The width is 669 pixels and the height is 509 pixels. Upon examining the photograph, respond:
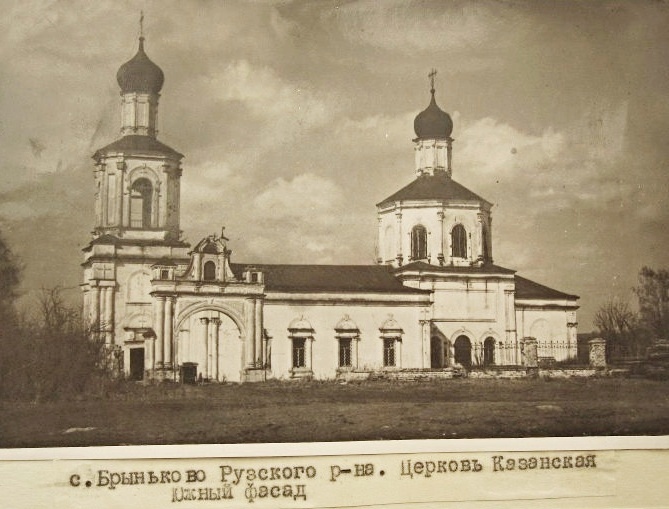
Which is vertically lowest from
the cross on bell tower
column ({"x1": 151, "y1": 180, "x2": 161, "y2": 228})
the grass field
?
the grass field

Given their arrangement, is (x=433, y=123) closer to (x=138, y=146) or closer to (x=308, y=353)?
(x=308, y=353)

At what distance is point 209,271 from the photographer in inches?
167

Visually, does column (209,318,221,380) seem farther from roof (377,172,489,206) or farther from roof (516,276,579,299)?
roof (516,276,579,299)

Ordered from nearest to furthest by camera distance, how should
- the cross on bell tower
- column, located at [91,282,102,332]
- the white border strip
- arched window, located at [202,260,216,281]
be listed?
1. the white border strip
2. column, located at [91,282,102,332]
3. arched window, located at [202,260,216,281]
4. the cross on bell tower

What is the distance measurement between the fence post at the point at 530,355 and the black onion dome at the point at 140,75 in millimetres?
2114

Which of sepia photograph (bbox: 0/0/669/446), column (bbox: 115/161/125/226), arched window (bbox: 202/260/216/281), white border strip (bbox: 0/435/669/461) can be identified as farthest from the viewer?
arched window (bbox: 202/260/216/281)

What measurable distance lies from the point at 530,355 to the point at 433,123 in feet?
3.96

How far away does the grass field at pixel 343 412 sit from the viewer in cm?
371

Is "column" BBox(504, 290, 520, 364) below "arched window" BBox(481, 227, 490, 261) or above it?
below

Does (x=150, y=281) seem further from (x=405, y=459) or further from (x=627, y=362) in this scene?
(x=627, y=362)

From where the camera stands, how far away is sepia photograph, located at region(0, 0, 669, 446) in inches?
153

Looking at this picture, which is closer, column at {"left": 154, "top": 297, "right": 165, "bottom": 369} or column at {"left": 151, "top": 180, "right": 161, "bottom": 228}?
column at {"left": 154, "top": 297, "right": 165, "bottom": 369}

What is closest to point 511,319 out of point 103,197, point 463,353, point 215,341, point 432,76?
point 463,353

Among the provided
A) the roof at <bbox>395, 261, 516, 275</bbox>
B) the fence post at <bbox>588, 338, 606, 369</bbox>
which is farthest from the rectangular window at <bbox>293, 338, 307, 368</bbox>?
the fence post at <bbox>588, 338, 606, 369</bbox>
